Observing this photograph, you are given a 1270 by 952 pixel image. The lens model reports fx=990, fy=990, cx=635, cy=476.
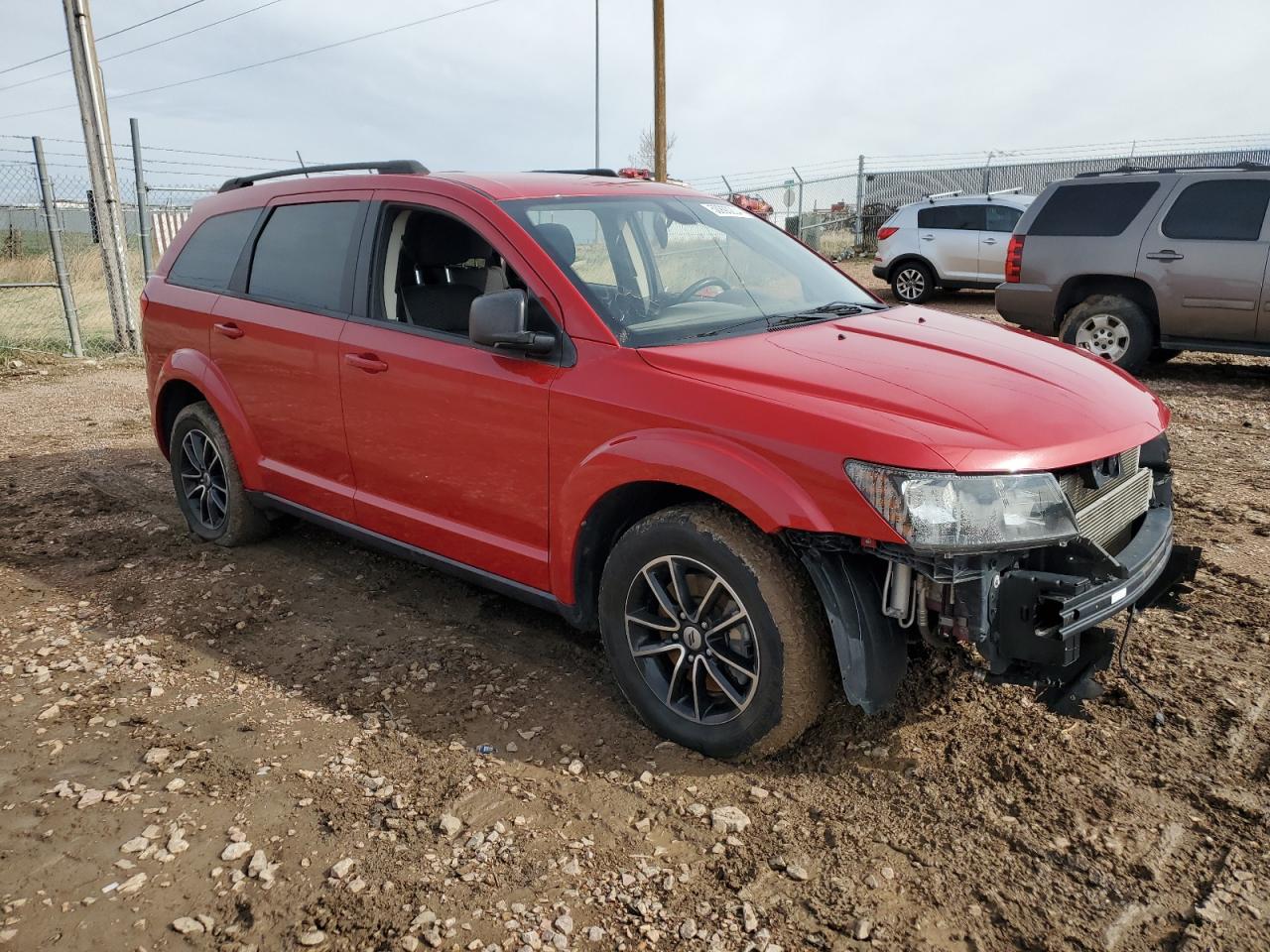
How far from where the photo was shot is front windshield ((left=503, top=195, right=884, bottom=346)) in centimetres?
348

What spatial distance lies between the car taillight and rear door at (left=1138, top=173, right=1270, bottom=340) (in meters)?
1.09

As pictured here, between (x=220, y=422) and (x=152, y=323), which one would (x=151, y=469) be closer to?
(x=152, y=323)

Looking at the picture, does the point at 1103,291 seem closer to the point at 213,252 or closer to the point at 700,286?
the point at 700,286

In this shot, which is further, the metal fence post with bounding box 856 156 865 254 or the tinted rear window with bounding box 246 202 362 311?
the metal fence post with bounding box 856 156 865 254

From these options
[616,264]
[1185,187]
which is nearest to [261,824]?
[616,264]

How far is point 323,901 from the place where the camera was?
258 cm

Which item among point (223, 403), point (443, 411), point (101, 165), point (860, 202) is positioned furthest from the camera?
point (860, 202)

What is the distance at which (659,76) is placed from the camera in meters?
19.5

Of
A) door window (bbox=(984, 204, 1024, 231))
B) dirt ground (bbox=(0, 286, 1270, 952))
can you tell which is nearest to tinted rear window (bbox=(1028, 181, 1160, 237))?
dirt ground (bbox=(0, 286, 1270, 952))

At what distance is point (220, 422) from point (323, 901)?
3.12 meters

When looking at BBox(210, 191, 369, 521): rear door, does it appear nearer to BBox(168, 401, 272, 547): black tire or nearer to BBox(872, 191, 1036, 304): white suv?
BBox(168, 401, 272, 547): black tire

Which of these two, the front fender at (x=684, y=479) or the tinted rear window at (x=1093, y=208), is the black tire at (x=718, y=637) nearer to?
the front fender at (x=684, y=479)

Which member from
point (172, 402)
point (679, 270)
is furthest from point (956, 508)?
point (172, 402)

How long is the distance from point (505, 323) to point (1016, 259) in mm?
7754
